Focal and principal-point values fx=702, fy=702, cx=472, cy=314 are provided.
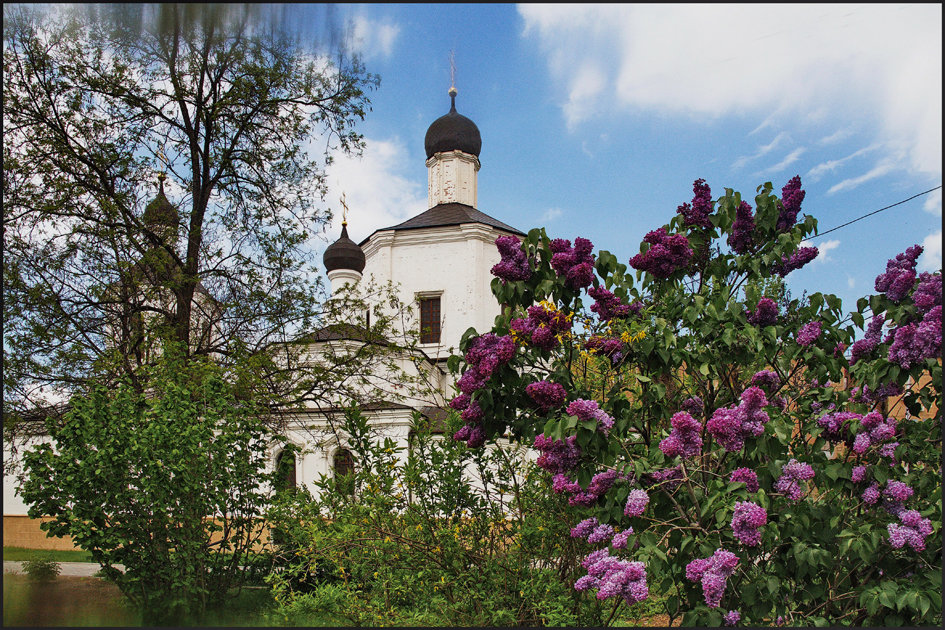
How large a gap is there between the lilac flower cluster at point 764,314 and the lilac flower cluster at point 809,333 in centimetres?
20

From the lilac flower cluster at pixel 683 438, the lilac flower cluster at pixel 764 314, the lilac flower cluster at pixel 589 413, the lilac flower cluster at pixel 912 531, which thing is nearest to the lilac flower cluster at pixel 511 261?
the lilac flower cluster at pixel 589 413

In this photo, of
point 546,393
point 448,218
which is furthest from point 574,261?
point 448,218

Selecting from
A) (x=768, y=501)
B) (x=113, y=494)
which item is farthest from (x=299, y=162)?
(x=768, y=501)

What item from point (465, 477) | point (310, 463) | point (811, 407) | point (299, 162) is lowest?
point (310, 463)

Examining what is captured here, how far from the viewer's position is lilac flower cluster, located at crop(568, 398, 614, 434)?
9.93 feet

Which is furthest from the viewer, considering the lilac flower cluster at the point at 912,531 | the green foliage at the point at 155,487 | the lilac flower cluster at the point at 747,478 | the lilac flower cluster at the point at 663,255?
the green foliage at the point at 155,487

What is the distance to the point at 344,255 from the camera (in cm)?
2073

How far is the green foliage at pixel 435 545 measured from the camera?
4262 millimetres

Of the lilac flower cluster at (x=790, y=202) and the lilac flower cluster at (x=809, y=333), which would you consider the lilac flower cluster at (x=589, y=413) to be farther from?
the lilac flower cluster at (x=790, y=202)

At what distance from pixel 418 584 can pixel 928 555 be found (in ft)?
9.18

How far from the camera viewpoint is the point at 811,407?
358 centimetres

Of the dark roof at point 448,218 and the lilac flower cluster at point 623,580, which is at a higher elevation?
the dark roof at point 448,218

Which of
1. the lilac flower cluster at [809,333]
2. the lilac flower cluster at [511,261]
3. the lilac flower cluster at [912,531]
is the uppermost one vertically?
the lilac flower cluster at [511,261]

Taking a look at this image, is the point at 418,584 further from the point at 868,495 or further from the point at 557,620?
the point at 868,495
